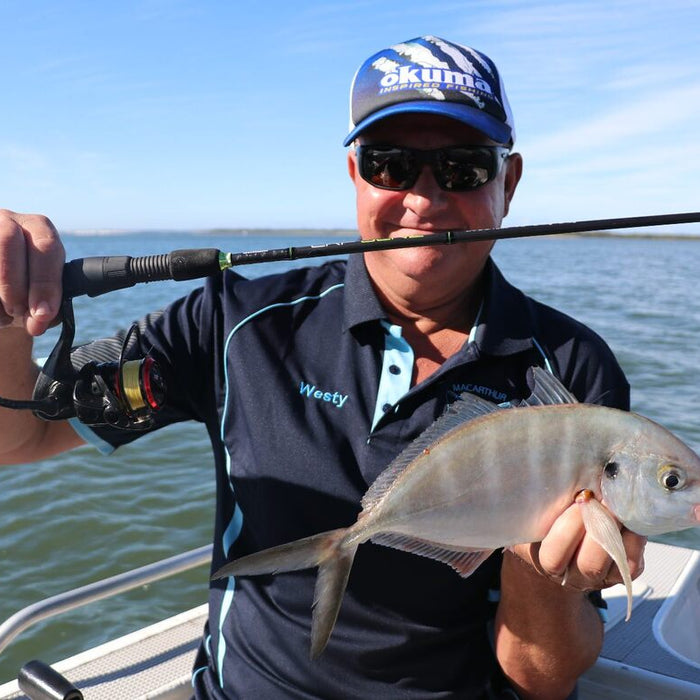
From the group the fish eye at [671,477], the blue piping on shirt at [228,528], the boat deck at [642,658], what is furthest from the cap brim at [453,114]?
the boat deck at [642,658]

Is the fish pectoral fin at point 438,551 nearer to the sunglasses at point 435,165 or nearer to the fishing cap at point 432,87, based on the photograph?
the sunglasses at point 435,165

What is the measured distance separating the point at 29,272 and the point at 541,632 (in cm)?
176

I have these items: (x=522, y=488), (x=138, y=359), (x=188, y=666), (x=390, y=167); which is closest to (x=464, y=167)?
(x=390, y=167)

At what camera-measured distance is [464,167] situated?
Answer: 7.64ft

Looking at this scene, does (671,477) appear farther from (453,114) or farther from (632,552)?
(453,114)

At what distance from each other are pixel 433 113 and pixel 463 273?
0.51 meters

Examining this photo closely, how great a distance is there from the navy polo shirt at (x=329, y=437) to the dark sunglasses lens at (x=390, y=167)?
32 cm

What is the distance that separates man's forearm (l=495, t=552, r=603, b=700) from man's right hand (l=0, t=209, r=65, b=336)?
1.46 meters

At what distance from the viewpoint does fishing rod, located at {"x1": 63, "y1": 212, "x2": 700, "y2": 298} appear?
6.59 ft

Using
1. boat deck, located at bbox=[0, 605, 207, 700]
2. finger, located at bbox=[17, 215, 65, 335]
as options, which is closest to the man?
finger, located at bbox=[17, 215, 65, 335]

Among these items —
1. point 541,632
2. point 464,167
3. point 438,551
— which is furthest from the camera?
point 464,167

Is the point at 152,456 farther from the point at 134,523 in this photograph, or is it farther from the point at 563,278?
the point at 563,278

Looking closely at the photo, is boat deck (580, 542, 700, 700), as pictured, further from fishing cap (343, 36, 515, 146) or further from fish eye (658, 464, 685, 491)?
fishing cap (343, 36, 515, 146)

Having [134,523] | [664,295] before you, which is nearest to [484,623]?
[134,523]
